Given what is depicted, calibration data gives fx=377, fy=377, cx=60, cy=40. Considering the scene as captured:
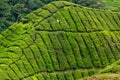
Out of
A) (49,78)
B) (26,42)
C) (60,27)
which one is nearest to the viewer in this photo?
(49,78)

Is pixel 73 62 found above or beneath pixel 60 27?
beneath

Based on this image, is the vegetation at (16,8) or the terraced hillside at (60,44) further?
the vegetation at (16,8)

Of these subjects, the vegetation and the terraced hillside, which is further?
the vegetation

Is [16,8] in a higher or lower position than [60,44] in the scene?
lower

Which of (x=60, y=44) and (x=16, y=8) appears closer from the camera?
(x=60, y=44)

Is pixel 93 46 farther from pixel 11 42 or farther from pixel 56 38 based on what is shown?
pixel 11 42

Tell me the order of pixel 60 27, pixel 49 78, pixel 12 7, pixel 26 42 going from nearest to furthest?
1. pixel 49 78
2. pixel 26 42
3. pixel 60 27
4. pixel 12 7

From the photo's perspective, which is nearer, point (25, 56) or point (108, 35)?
point (25, 56)

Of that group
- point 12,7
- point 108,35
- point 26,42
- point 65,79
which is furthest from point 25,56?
point 12,7
